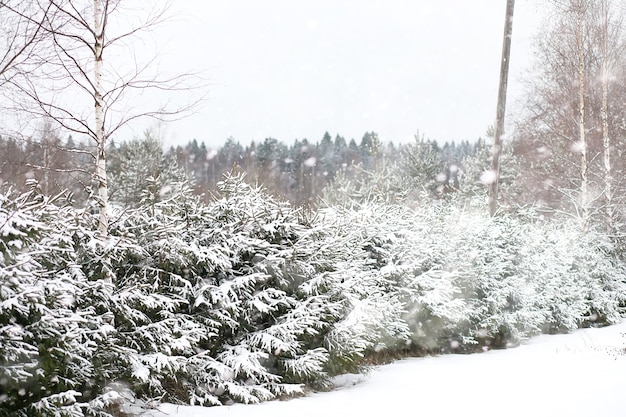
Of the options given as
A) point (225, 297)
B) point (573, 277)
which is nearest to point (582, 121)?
point (573, 277)

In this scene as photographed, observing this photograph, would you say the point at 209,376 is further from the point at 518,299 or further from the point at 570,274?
the point at 570,274

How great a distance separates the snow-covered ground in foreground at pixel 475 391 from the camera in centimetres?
523

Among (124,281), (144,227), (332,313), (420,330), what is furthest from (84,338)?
(420,330)

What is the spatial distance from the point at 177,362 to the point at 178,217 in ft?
5.61

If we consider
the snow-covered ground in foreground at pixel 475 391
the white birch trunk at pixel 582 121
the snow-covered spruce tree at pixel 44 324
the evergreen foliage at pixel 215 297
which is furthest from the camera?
the white birch trunk at pixel 582 121

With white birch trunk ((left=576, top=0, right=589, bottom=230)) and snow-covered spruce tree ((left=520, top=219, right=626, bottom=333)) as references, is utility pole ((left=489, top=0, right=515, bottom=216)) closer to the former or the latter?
snow-covered spruce tree ((left=520, top=219, right=626, bottom=333))

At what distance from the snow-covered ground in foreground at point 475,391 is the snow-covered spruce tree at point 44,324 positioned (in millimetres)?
1031

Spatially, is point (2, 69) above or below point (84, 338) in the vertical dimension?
above

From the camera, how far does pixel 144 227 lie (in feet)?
18.5

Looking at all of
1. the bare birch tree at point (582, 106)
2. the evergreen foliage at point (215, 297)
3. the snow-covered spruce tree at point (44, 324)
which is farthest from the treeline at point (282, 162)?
the snow-covered spruce tree at point (44, 324)

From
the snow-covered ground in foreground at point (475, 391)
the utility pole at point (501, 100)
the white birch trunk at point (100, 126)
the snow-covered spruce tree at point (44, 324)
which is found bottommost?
the snow-covered ground in foreground at point (475, 391)

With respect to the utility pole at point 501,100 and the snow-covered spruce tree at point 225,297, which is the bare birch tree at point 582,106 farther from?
the snow-covered spruce tree at point 225,297

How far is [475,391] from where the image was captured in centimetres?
633

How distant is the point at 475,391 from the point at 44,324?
4.88 m
